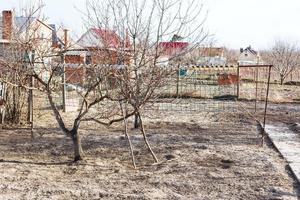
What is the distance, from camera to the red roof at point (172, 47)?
5570mm

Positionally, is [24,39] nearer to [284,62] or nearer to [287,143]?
[287,143]

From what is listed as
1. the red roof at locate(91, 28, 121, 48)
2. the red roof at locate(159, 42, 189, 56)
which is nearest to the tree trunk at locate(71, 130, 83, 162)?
the red roof at locate(91, 28, 121, 48)

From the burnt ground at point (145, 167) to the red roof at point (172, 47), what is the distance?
1430mm

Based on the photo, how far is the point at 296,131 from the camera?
8383 millimetres

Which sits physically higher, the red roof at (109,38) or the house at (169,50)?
the red roof at (109,38)

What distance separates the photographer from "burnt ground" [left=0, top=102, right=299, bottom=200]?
14.6ft

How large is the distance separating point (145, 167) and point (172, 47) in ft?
5.35

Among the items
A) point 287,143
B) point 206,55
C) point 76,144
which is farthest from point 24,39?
point 206,55

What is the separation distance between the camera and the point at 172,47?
5.82 metres

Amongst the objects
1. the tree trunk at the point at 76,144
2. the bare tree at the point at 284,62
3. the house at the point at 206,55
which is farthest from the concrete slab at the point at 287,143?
the bare tree at the point at 284,62

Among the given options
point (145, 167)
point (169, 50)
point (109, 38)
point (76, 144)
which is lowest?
point (145, 167)

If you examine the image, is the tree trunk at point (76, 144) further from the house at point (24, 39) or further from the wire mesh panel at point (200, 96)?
the wire mesh panel at point (200, 96)

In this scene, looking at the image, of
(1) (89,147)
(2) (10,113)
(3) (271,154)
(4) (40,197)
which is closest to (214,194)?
(4) (40,197)

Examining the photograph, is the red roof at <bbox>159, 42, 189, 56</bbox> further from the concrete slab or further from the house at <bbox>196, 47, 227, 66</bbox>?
the concrete slab
